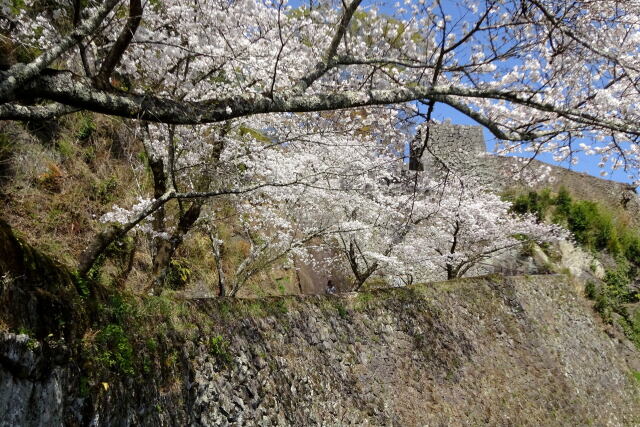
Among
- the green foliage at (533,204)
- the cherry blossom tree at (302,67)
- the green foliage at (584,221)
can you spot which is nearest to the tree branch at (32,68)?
the cherry blossom tree at (302,67)

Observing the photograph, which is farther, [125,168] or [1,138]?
[125,168]

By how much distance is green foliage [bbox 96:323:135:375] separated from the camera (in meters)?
2.87

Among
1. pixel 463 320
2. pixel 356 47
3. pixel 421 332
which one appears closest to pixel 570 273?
pixel 463 320

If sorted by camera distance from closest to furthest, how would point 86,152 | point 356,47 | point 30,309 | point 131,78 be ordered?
1. point 30,309
2. point 356,47
3. point 131,78
4. point 86,152

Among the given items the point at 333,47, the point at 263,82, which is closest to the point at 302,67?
the point at 263,82

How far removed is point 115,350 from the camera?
299cm

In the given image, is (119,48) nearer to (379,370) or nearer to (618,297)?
(379,370)

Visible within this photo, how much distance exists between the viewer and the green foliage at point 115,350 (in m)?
2.87

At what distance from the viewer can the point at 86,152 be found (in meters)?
8.73

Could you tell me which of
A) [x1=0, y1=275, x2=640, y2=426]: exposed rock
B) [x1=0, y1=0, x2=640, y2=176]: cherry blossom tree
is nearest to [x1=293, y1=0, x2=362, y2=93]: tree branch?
[x1=0, y1=0, x2=640, y2=176]: cherry blossom tree

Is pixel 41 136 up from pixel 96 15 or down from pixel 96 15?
up

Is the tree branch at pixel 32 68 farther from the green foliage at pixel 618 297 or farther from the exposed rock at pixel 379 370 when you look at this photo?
the green foliage at pixel 618 297

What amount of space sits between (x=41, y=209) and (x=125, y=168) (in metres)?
2.15

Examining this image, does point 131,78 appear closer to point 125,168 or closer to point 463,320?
point 125,168
